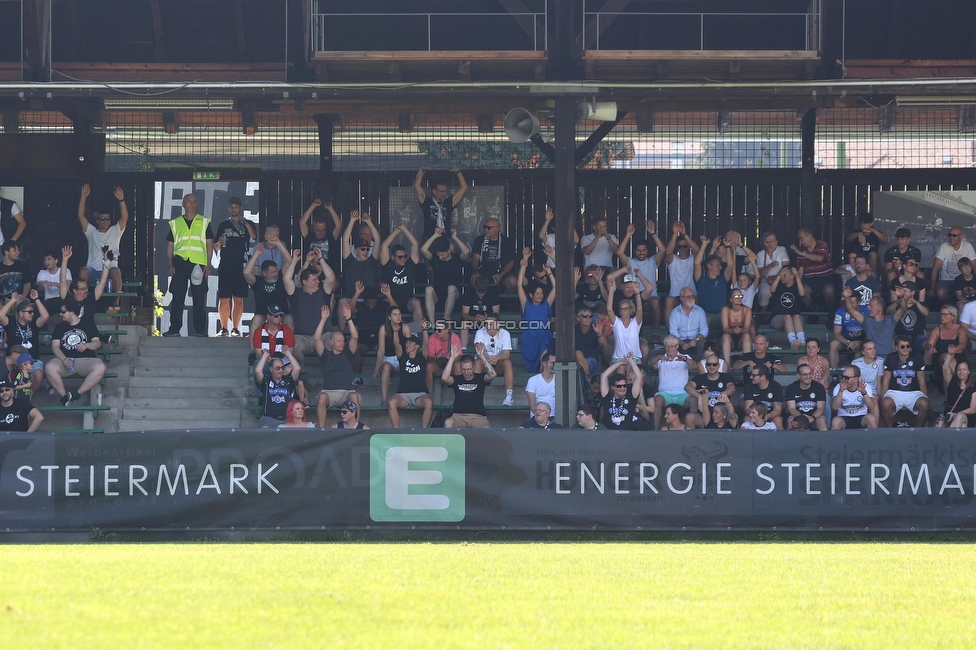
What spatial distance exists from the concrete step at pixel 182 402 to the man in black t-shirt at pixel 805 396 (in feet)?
25.4

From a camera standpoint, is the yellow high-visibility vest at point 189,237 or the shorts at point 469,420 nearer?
the shorts at point 469,420

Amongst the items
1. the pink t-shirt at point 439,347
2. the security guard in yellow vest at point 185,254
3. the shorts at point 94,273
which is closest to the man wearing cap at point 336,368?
the pink t-shirt at point 439,347

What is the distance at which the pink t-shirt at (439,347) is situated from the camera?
55.8 ft

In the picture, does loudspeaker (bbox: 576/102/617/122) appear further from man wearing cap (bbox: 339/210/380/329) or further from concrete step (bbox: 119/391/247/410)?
concrete step (bbox: 119/391/247/410)

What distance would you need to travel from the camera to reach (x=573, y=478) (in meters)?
13.6

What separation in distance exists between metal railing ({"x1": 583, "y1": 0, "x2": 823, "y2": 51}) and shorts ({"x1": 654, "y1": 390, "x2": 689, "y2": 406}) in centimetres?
481

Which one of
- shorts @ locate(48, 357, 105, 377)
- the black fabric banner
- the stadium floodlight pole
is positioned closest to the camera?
the black fabric banner

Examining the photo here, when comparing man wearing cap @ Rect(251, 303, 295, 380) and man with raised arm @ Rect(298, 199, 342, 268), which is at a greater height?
man with raised arm @ Rect(298, 199, 342, 268)

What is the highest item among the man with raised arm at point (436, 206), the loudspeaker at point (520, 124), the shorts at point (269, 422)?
the loudspeaker at point (520, 124)

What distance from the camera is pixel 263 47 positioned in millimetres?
19672
